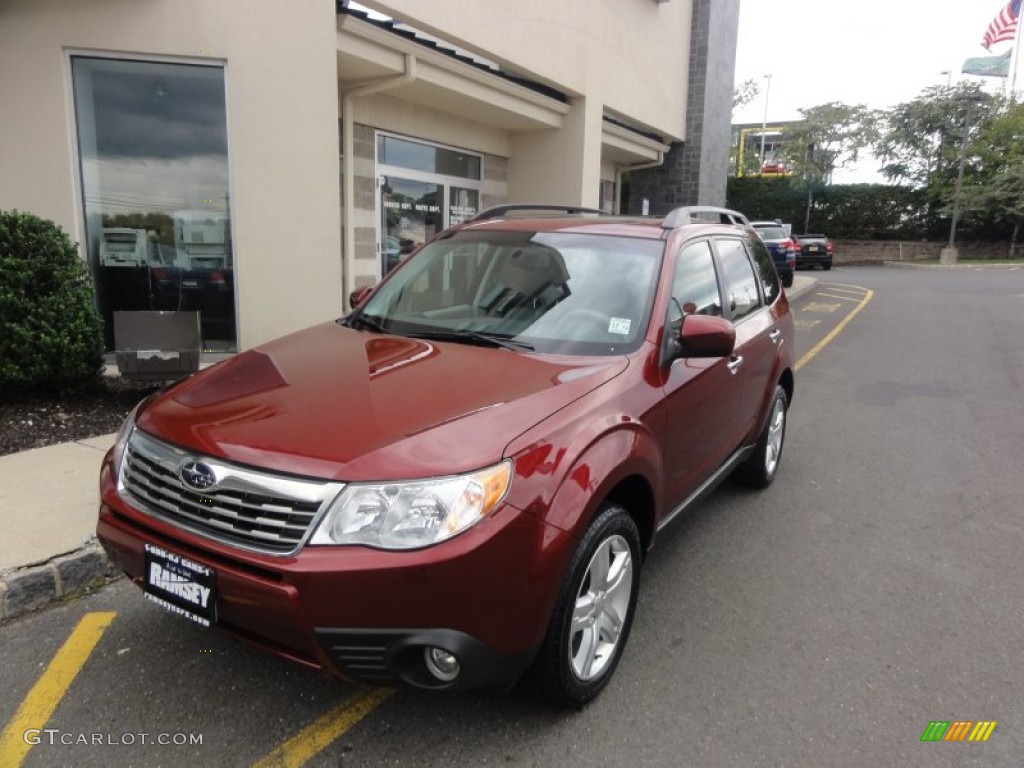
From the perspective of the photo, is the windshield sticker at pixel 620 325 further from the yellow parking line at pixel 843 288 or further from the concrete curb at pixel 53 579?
the yellow parking line at pixel 843 288

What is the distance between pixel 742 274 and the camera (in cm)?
462

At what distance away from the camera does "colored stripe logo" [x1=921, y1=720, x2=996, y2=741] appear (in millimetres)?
2637

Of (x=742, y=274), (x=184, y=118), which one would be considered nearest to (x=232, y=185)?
(x=184, y=118)

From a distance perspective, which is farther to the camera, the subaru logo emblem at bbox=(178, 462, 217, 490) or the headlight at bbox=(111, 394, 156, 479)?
the headlight at bbox=(111, 394, 156, 479)

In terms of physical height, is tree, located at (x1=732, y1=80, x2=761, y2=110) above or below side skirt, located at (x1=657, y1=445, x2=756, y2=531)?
above

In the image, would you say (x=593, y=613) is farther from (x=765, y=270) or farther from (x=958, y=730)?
(x=765, y=270)

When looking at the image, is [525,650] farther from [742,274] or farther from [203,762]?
[742,274]

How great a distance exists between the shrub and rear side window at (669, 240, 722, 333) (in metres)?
4.50

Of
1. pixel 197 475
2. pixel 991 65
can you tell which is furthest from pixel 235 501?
pixel 991 65

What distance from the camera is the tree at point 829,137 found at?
131ft

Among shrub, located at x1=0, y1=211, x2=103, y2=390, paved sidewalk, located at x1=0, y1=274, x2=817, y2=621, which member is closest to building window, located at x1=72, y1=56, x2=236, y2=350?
shrub, located at x1=0, y1=211, x2=103, y2=390

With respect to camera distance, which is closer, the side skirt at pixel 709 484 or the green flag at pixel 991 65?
the side skirt at pixel 709 484

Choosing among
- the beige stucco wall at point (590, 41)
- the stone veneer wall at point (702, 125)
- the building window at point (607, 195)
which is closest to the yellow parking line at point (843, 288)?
the stone veneer wall at point (702, 125)

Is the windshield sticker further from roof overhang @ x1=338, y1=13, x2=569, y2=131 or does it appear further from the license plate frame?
roof overhang @ x1=338, y1=13, x2=569, y2=131
